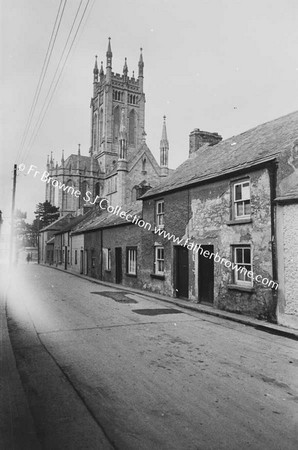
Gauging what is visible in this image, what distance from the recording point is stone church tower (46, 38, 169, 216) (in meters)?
53.5

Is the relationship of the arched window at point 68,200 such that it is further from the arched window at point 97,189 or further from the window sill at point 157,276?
the window sill at point 157,276

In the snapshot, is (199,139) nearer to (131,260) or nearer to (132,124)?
(131,260)

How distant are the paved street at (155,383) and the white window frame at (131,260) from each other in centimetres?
1000

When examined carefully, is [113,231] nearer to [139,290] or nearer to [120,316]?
[139,290]

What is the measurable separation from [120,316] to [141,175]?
4354cm

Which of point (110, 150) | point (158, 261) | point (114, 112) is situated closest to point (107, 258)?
point (158, 261)

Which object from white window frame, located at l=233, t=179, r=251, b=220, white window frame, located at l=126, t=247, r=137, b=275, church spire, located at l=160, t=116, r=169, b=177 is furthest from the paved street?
church spire, located at l=160, t=116, r=169, b=177

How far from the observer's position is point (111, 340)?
7.80 m

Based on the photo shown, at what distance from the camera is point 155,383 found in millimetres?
5305

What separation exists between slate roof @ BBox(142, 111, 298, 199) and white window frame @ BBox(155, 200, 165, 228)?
2.00ft

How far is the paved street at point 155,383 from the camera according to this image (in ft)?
12.4

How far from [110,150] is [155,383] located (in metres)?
72.0

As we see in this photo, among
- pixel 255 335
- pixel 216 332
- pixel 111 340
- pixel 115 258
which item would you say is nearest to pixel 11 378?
pixel 111 340

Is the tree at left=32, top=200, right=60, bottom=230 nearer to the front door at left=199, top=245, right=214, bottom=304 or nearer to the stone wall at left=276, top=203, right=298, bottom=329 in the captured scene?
the front door at left=199, top=245, right=214, bottom=304
